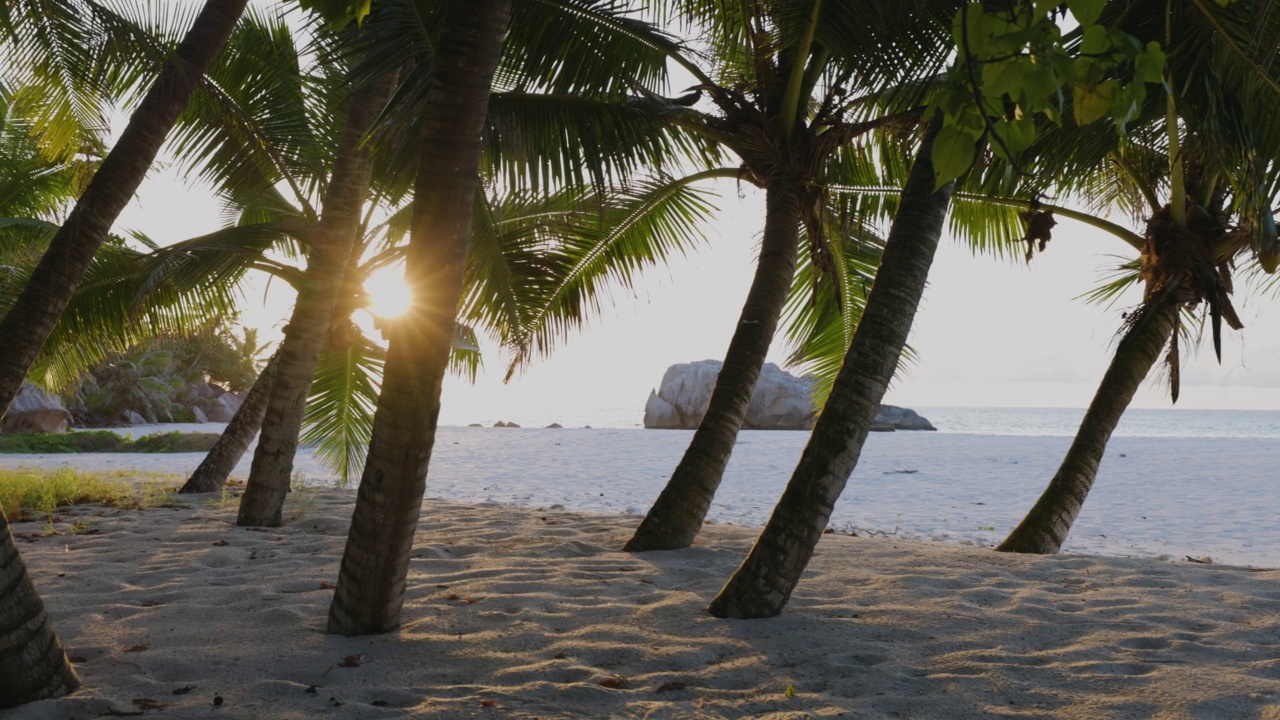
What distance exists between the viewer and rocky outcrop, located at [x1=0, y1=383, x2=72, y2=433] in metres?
22.4

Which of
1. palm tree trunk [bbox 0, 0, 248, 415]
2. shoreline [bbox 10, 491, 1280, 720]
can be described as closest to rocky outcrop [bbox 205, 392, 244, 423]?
shoreline [bbox 10, 491, 1280, 720]

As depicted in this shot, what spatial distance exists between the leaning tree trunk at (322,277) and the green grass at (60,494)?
8.30ft

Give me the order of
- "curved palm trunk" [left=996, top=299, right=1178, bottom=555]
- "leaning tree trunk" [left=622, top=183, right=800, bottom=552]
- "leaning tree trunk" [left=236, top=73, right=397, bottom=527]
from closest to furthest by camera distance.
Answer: "leaning tree trunk" [left=622, top=183, right=800, bottom=552], "curved palm trunk" [left=996, top=299, right=1178, bottom=555], "leaning tree trunk" [left=236, top=73, right=397, bottom=527]

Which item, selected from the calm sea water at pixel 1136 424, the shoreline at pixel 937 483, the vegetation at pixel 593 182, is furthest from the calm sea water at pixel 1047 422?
the vegetation at pixel 593 182

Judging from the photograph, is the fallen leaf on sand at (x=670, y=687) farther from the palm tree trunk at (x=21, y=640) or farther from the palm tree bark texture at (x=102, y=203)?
the palm tree bark texture at (x=102, y=203)

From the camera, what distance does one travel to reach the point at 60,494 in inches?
324

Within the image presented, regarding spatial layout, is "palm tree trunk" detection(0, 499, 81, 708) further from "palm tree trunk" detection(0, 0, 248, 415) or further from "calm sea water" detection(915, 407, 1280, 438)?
"calm sea water" detection(915, 407, 1280, 438)

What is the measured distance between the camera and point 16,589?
2.71 metres

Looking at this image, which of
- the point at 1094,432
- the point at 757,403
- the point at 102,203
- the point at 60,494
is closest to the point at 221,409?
the point at 757,403

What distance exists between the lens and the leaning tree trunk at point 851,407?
3.84 metres

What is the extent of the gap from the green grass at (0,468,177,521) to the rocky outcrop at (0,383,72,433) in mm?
15900

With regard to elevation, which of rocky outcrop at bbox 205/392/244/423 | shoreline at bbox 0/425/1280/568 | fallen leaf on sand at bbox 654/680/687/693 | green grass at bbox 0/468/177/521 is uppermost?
rocky outcrop at bbox 205/392/244/423

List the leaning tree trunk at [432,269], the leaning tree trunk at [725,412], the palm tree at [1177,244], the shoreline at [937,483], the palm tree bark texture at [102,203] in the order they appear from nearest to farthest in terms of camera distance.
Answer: the leaning tree trunk at [432,269], the palm tree bark texture at [102,203], the palm tree at [1177,244], the leaning tree trunk at [725,412], the shoreline at [937,483]

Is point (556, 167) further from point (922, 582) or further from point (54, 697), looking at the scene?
point (54, 697)
